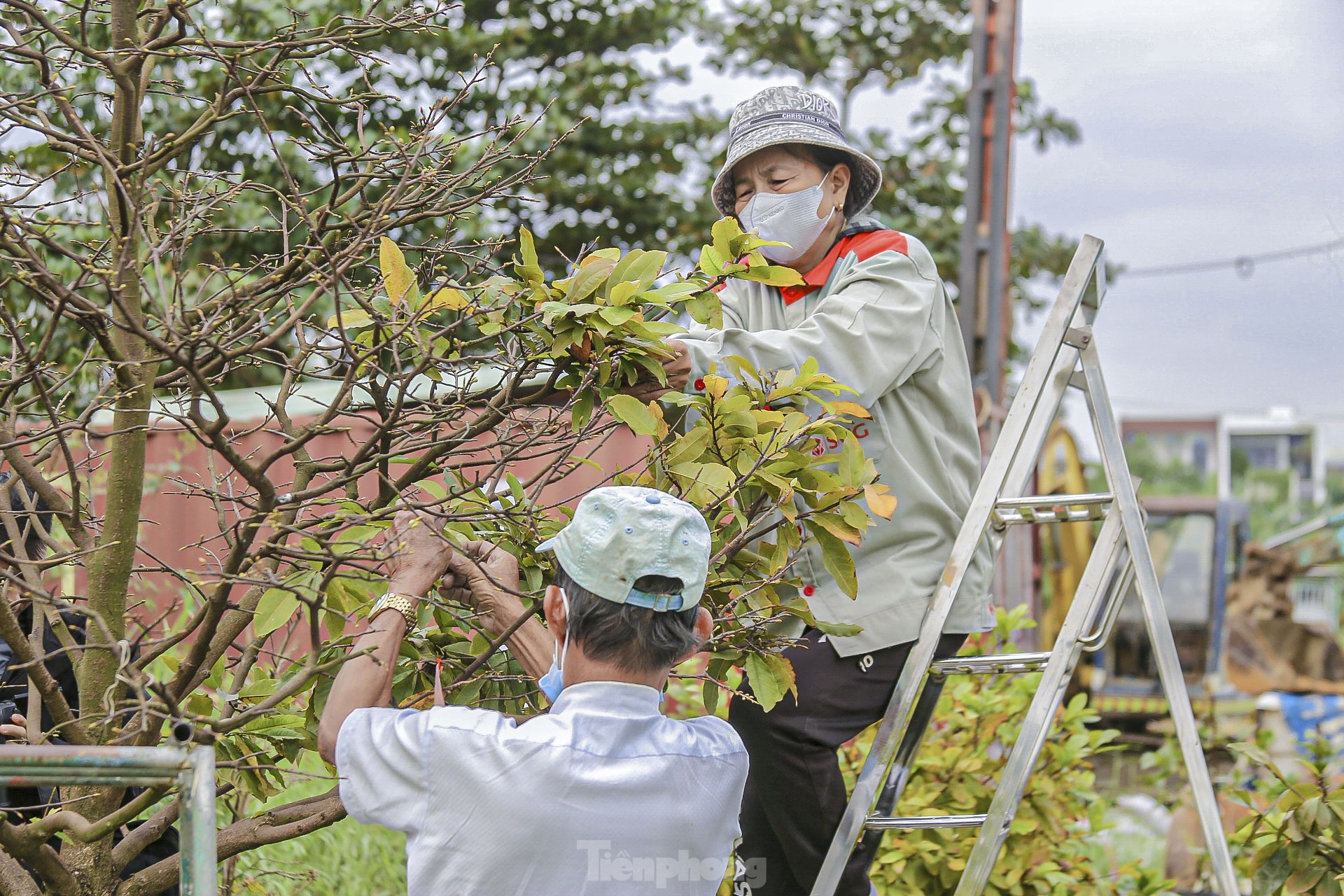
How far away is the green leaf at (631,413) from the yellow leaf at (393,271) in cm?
39

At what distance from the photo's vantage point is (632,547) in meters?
1.83

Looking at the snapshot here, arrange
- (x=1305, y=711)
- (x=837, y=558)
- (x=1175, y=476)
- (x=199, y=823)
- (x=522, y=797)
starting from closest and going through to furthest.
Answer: (x=199, y=823) → (x=522, y=797) → (x=837, y=558) → (x=1305, y=711) → (x=1175, y=476)

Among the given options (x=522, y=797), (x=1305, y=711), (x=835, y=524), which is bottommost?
(x=1305, y=711)

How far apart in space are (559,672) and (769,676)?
1.64ft

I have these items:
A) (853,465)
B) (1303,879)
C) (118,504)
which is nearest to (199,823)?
(118,504)

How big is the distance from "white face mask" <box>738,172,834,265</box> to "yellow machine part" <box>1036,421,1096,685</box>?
7284 millimetres

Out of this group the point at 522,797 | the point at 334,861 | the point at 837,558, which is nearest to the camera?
the point at 522,797

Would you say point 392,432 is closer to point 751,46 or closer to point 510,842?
point 510,842

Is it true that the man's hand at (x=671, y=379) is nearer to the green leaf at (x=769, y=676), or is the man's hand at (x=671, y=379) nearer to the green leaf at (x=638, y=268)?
the green leaf at (x=638, y=268)

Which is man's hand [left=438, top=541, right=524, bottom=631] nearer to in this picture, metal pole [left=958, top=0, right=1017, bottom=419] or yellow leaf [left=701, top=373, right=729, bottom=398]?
yellow leaf [left=701, top=373, right=729, bottom=398]

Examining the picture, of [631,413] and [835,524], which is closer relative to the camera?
[631,413]

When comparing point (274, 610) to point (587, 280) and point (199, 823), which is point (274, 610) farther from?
point (587, 280)

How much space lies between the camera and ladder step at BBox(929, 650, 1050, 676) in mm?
2734

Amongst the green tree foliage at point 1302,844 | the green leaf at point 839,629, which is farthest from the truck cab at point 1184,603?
the green leaf at point 839,629
